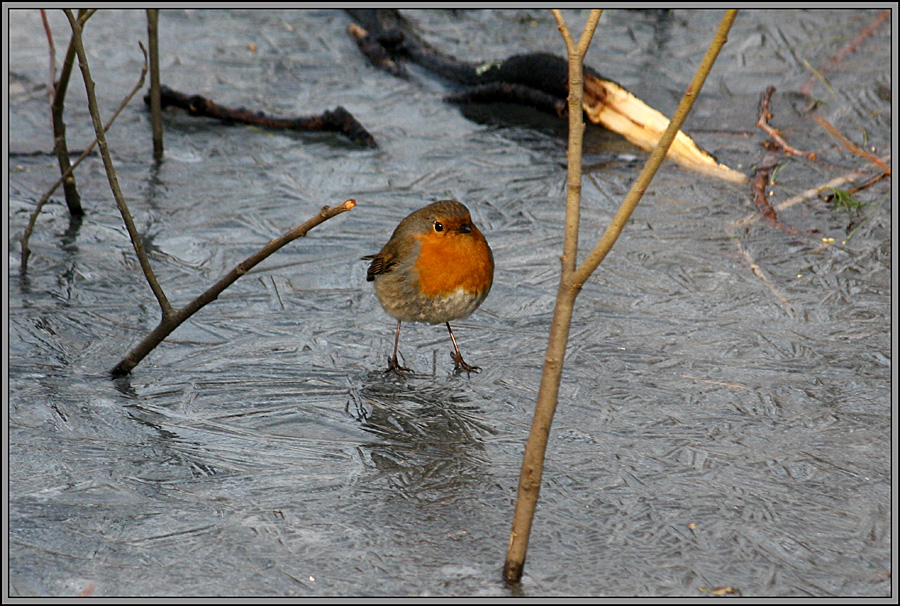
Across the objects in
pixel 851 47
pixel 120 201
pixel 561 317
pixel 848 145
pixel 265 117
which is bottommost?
pixel 265 117

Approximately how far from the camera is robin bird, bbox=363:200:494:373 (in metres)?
3.89

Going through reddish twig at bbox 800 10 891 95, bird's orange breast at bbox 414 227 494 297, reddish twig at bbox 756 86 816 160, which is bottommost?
bird's orange breast at bbox 414 227 494 297

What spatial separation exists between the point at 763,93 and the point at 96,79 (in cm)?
540

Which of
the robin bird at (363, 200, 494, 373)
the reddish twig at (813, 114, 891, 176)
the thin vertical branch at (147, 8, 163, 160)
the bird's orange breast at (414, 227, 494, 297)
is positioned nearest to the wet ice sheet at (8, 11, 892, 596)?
the thin vertical branch at (147, 8, 163, 160)

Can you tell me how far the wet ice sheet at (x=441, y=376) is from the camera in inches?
108

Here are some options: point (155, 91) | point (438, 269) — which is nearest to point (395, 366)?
point (438, 269)

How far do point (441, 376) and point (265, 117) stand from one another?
344 centimetres

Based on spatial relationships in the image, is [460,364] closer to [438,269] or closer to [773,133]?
[438,269]

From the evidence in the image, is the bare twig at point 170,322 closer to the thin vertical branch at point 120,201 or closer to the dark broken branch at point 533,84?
the thin vertical branch at point 120,201

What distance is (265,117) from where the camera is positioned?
6.67 m

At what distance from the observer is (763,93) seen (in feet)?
23.5

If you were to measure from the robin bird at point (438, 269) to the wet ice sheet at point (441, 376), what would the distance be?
30 cm

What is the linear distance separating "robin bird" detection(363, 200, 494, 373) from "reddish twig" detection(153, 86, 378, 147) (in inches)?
106

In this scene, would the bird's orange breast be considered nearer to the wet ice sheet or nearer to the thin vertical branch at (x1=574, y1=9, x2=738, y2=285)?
the wet ice sheet
